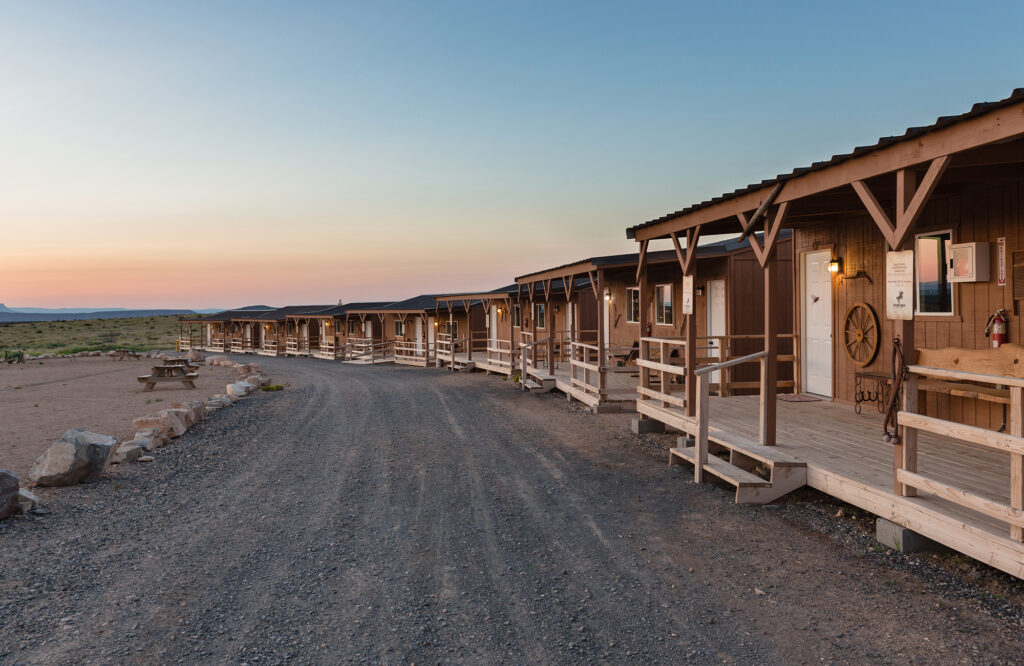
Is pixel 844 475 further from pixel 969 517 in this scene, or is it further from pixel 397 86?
pixel 397 86

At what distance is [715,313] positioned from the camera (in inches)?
524

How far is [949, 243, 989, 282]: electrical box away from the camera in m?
6.29

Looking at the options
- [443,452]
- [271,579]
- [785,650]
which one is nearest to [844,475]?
[785,650]

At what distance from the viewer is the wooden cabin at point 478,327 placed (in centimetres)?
2467

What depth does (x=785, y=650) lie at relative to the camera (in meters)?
3.27

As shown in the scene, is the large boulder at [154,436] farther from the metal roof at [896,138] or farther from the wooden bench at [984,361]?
the wooden bench at [984,361]

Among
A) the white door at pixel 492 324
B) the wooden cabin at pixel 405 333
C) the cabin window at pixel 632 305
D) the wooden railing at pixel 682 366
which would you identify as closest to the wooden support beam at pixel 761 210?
the wooden railing at pixel 682 366

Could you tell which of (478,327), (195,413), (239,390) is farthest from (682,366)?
(478,327)

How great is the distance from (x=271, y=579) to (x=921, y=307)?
810cm

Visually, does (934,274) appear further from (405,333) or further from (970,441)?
(405,333)

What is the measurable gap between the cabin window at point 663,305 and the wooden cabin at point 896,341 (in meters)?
4.62

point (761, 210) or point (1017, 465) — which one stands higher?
point (761, 210)

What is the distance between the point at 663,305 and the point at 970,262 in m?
8.88

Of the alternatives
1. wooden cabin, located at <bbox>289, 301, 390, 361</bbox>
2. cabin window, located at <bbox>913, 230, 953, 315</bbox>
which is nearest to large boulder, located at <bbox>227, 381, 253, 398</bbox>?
cabin window, located at <bbox>913, 230, 953, 315</bbox>
